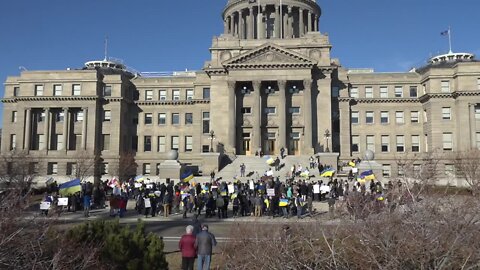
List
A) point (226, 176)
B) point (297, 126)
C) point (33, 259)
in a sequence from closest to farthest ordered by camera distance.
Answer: point (33, 259) < point (226, 176) < point (297, 126)

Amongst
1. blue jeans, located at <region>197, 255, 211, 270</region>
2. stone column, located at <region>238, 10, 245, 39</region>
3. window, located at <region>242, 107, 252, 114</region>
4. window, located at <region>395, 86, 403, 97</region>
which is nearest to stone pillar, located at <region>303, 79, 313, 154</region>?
window, located at <region>242, 107, 252, 114</region>

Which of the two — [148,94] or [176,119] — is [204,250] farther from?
[148,94]

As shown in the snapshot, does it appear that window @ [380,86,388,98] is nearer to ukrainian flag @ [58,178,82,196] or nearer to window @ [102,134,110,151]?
window @ [102,134,110,151]

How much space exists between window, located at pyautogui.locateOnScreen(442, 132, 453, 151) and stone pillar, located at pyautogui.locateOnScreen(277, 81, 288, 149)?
2373 centimetres

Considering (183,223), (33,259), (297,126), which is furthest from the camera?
(297,126)

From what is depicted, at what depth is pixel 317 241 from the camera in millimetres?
9898

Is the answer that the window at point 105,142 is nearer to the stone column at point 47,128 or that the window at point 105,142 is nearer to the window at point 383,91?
the stone column at point 47,128

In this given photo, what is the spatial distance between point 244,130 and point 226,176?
14638 millimetres

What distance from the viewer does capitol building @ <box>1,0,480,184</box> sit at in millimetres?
61344

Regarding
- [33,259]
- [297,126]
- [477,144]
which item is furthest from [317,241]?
[477,144]

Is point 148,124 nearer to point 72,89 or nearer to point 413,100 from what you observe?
point 72,89

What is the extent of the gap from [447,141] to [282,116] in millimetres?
25157

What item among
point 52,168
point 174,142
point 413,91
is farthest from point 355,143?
point 52,168

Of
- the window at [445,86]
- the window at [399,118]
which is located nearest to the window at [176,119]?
the window at [399,118]
